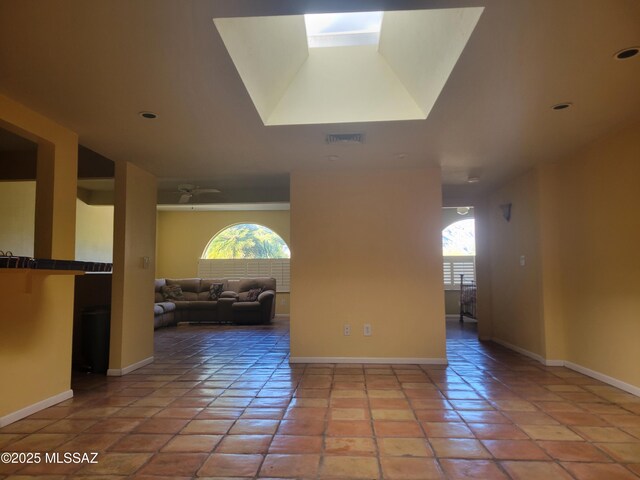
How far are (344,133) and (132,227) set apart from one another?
2.51 metres

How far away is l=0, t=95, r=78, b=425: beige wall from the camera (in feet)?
8.61

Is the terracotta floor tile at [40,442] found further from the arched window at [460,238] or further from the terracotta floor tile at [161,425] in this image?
the arched window at [460,238]

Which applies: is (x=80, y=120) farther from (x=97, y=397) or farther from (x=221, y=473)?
(x=221, y=473)

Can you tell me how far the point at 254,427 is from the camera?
2516mm

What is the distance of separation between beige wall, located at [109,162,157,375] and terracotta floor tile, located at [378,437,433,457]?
2928 mm

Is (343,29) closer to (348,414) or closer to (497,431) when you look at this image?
(348,414)

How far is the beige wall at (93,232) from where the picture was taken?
677 cm

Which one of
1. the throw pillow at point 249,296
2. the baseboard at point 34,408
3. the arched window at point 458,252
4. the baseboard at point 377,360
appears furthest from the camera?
the arched window at point 458,252

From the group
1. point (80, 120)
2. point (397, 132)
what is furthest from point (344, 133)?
point (80, 120)

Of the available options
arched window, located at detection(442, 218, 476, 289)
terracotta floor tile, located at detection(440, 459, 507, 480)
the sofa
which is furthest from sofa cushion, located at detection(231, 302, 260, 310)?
terracotta floor tile, located at detection(440, 459, 507, 480)

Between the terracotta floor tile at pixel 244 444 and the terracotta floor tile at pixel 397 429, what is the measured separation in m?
0.71

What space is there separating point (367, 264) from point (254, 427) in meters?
2.31

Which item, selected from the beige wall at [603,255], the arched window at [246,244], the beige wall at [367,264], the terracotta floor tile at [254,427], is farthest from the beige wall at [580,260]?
the arched window at [246,244]

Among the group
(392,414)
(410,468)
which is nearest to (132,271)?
(392,414)
